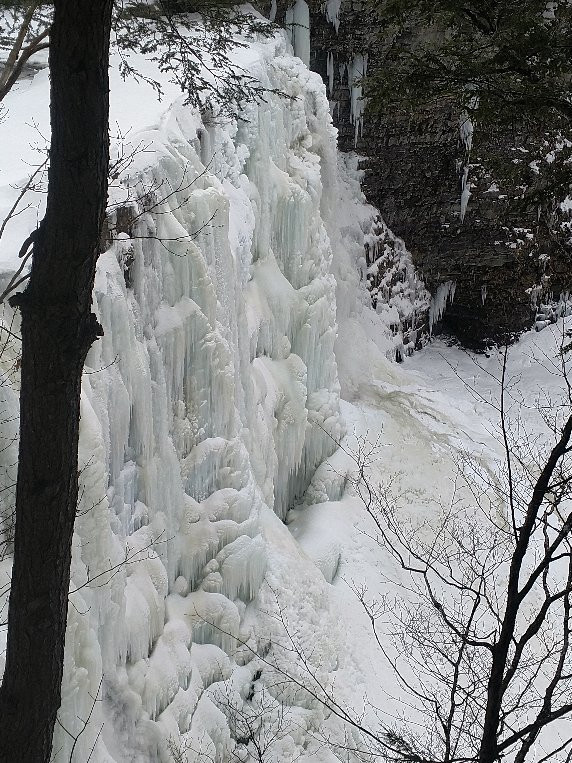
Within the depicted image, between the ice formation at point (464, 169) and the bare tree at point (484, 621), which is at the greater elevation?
the ice formation at point (464, 169)

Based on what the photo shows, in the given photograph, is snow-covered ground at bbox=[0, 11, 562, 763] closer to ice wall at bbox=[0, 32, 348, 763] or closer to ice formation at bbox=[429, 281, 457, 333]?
ice wall at bbox=[0, 32, 348, 763]

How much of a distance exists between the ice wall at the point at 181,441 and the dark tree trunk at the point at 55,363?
929mm

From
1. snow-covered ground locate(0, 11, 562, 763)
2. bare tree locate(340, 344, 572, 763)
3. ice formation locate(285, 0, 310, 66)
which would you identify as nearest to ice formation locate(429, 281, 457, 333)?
bare tree locate(340, 344, 572, 763)

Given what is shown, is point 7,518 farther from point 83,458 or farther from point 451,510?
point 451,510

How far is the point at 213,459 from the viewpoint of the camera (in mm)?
5852

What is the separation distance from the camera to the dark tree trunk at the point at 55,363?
2043 millimetres

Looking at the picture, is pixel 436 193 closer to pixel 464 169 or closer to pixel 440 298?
pixel 464 169

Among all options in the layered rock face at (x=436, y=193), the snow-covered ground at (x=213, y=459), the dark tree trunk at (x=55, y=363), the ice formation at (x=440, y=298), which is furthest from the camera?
the ice formation at (x=440, y=298)

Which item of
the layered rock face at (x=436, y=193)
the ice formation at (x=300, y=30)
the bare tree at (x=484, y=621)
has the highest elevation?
the ice formation at (x=300, y=30)

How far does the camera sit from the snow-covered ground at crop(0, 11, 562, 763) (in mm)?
4105

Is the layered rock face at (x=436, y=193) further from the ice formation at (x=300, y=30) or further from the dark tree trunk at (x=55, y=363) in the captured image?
the dark tree trunk at (x=55, y=363)

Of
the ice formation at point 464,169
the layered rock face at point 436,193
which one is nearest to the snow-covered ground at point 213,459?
the layered rock face at point 436,193

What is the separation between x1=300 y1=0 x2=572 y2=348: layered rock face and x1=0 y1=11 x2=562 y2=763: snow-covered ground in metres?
4.25

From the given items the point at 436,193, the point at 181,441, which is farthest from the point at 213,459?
the point at 436,193
